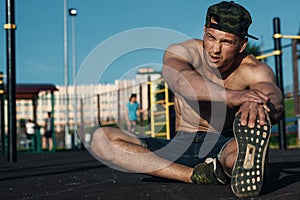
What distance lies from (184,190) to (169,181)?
47cm

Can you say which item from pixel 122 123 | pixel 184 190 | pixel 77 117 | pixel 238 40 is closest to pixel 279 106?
pixel 238 40

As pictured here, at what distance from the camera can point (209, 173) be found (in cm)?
276

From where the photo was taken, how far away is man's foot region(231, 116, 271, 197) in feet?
7.36

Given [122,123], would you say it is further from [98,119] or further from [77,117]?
[77,117]

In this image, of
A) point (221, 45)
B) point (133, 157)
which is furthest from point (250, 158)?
point (133, 157)

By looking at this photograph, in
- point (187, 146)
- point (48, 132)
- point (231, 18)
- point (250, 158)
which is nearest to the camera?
point (250, 158)

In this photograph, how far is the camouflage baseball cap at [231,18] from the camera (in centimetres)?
266

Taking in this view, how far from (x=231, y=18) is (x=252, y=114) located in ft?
2.02

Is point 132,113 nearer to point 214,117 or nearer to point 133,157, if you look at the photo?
point 214,117

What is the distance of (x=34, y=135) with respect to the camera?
50.5ft

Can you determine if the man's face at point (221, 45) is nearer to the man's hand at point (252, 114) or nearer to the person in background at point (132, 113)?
the man's hand at point (252, 114)

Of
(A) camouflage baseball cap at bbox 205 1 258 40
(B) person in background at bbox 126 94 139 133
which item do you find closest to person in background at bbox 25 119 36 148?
(B) person in background at bbox 126 94 139 133

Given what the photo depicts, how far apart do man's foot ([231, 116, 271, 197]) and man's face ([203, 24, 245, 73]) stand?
1.93 feet

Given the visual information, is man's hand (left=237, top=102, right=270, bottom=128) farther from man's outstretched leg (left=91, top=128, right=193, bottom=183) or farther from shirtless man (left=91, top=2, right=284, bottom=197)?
man's outstretched leg (left=91, top=128, right=193, bottom=183)
